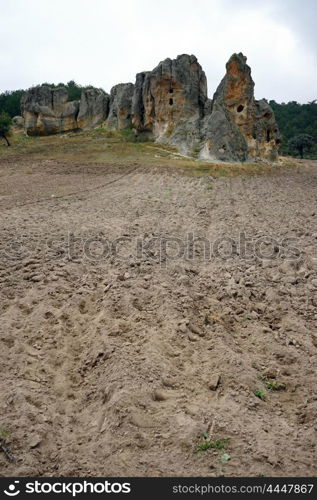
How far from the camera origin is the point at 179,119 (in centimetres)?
3331

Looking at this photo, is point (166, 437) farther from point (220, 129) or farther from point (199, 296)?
point (220, 129)

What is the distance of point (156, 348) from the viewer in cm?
506

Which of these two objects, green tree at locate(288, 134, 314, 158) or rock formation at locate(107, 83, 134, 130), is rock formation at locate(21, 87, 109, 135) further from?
green tree at locate(288, 134, 314, 158)

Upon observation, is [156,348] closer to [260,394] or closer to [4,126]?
[260,394]

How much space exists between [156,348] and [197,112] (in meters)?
31.9

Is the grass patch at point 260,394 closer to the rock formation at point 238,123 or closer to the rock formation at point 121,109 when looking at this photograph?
the rock formation at point 238,123

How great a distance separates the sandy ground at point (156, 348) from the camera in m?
3.50

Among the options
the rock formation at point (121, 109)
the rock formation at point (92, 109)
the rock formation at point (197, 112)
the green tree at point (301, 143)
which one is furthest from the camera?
the green tree at point (301, 143)

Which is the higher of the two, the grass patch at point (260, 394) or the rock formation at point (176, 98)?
the rock formation at point (176, 98)

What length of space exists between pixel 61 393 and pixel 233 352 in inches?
91.1

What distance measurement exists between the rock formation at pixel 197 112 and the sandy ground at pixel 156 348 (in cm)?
2033

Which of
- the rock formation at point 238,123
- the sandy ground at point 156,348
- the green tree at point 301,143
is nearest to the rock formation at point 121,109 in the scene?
the rock formation at point 238,123

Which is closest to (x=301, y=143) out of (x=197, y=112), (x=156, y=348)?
(x=197, y=112)

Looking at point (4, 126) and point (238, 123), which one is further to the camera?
point (4, 126)
